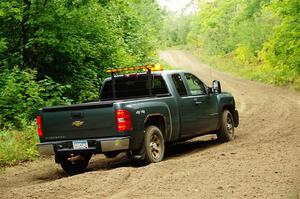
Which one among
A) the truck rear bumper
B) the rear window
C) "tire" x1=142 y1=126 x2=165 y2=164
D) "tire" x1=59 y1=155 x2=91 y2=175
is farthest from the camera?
the rear window

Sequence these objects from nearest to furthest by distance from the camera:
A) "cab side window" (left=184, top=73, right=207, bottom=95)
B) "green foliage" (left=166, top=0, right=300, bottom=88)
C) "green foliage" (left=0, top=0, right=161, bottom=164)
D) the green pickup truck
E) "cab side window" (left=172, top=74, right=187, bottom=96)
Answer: the green pickup truck < "cab side window" (left=172, top=74, right=187, bottom=96) < "cab side window" (left=184, top=73, right=207, bottom=95) < "green foliage" (left=0, top=0, right=161, bottom=164) < "green foliage" (left=166, top=0, right=300, bottom=88)

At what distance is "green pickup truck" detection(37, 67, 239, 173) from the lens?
28.3 feet

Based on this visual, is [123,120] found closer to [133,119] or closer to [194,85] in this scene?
[133,119]

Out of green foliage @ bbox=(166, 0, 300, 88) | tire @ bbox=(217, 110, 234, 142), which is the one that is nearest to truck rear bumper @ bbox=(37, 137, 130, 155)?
tire @ bbox=(217, 110, 234, 142)

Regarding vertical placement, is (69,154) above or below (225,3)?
below

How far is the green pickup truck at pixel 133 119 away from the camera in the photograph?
339 inches

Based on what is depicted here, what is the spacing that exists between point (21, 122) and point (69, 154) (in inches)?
155

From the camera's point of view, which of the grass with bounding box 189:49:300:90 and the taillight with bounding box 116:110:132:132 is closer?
the taillight with bounding box 116:110:132:132

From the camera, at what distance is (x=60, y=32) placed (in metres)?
14.5

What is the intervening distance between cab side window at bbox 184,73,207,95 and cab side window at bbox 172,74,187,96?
11.6 inches

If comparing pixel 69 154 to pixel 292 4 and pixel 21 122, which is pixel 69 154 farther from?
pixel 292 4

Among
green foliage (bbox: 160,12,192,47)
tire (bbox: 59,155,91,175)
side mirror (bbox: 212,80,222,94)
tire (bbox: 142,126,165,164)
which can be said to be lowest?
tire (bbox: 59,155,91,175)

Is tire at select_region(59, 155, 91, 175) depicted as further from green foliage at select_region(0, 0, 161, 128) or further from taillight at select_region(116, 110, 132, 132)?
green foliage at select_region(0, 0, 161, 128)

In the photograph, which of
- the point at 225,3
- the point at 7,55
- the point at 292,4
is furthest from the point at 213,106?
the point at 225,3
